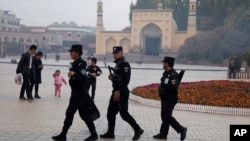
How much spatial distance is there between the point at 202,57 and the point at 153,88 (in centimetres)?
5074

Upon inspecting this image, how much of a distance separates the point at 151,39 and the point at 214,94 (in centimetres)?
5969

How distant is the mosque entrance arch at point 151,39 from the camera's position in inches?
2783

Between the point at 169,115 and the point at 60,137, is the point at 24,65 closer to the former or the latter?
the point at 60,137

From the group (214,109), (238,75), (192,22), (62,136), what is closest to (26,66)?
(214,109)

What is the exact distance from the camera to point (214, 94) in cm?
1232

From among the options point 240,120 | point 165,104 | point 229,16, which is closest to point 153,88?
point 240,120

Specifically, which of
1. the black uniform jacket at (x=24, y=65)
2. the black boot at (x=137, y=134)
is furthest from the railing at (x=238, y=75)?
the black boot at (x=137, y=134)

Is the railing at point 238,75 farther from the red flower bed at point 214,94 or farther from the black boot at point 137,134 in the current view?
the black boot at point 137,134

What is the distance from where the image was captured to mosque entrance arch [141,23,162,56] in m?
70.7

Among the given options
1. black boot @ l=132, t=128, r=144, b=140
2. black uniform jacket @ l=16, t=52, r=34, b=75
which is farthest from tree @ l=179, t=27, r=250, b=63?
black boot @ l=132, t=128, r=144, b=140

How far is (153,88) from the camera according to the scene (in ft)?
46.7

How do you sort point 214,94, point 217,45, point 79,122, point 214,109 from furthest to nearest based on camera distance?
point 217,45 < point 214,94 < point 214,109 < point 79,122

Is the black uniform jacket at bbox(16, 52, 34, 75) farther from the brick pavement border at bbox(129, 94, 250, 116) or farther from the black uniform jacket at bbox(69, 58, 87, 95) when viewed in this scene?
the black uniform jacket at bbox(69, 58, 87, 95)

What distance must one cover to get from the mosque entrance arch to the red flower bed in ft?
187
